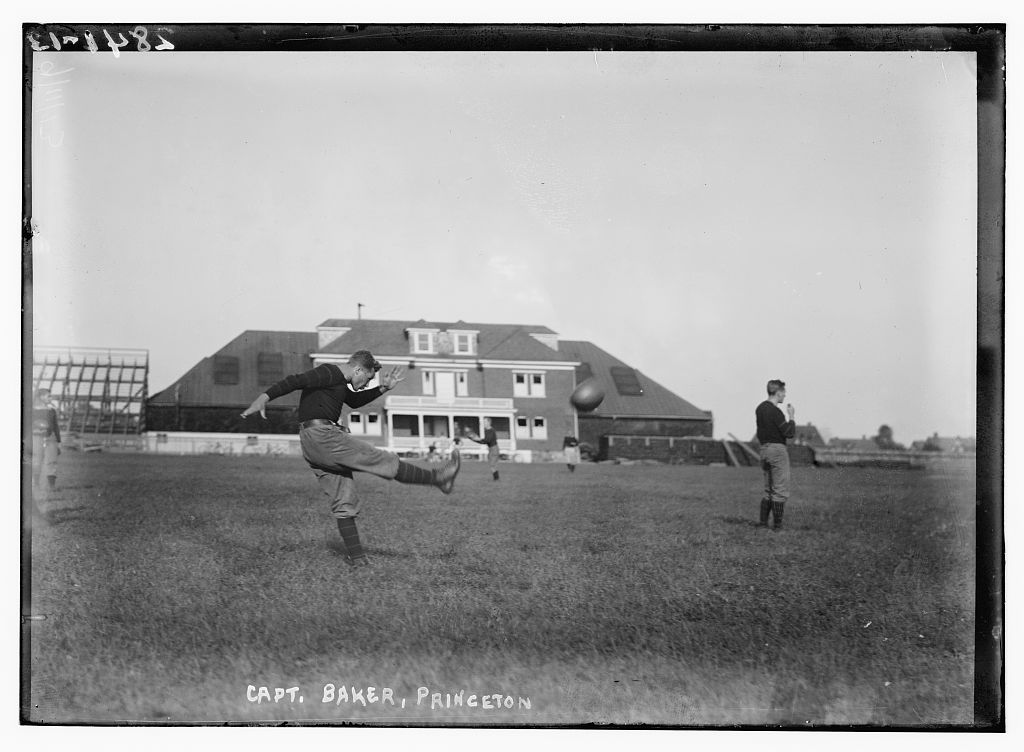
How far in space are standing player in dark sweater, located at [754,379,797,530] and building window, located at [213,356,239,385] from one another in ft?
8.16

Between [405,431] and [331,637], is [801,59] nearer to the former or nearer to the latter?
[405,431]

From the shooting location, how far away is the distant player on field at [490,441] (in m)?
4.62

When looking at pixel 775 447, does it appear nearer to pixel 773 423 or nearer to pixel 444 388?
pixel 773 423

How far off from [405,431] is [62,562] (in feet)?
5.61

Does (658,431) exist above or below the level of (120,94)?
below

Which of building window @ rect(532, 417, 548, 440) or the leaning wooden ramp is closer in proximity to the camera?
the leaning wooden ramp

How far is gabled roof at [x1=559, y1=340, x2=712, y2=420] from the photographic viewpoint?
443cm

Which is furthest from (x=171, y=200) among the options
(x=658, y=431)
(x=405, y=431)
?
(x=658, y=431)

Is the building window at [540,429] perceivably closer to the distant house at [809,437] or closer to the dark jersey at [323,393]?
the dark jersey at [323,393]

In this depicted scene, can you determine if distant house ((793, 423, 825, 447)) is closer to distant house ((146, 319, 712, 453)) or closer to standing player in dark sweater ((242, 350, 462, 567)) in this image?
distant house ((146, 319, 712, 453))

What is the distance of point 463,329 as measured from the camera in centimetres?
448

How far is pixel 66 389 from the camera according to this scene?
4430 mm

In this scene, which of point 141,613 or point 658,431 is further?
point 658,431

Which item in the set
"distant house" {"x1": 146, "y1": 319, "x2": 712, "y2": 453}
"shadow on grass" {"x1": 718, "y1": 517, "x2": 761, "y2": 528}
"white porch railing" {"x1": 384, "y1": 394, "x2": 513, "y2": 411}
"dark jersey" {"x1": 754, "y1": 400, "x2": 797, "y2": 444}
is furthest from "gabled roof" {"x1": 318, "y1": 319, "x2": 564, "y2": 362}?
"shadow on grass" {"x1": 718, "y1": 517, "x2": 761, "y2": 528}
